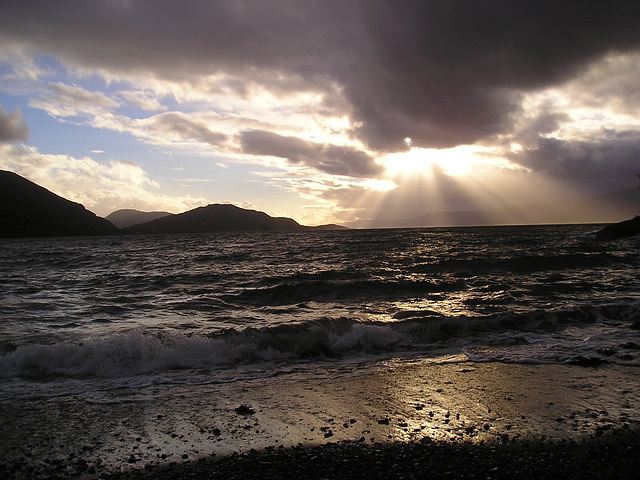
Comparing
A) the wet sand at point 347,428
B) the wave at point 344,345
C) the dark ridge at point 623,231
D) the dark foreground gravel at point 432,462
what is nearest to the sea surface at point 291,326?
the wave at point 344,345

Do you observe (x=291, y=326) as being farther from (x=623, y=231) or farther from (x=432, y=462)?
(x=623, y=231)

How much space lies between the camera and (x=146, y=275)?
28.4 meters

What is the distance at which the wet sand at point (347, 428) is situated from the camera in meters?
4.70

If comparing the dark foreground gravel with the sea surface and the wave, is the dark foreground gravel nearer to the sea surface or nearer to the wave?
the sea surface

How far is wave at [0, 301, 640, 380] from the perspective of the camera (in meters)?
9.25

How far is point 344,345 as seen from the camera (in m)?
11.0

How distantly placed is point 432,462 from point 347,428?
144 cm

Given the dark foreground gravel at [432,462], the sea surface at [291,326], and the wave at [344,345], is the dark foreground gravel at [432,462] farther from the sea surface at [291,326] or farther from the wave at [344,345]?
the wave at [344,345]

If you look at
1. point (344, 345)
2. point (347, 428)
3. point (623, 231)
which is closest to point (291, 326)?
point (344, 345)

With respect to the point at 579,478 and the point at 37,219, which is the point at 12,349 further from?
the point at 37,219

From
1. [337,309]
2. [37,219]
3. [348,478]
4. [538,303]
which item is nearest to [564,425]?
[348,478]

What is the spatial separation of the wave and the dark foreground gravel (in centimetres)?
421

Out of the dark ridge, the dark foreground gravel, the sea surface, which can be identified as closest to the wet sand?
the dark foreground gravel

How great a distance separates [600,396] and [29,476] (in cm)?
886
